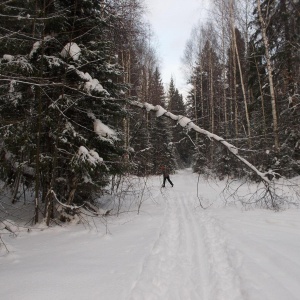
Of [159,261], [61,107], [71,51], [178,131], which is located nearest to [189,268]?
[159,261]

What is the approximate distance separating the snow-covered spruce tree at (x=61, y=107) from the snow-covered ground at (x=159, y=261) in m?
1.32

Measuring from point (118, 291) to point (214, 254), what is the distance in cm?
189

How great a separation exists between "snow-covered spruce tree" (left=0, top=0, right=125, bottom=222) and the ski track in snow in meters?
2.36

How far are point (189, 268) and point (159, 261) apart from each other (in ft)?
1.65

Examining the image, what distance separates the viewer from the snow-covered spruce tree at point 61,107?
6.00 m

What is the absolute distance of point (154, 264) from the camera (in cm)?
409

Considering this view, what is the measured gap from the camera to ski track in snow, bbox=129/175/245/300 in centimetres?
325

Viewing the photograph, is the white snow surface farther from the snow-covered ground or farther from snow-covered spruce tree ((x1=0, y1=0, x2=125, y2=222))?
the snow-covered ground

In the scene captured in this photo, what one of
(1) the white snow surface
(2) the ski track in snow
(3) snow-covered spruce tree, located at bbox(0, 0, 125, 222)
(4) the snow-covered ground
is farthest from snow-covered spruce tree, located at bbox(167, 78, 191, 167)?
(1) the white snow surface

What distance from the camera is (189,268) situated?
3953 mm

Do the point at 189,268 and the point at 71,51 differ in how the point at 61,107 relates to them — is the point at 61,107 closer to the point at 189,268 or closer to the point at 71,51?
the point at 71,51

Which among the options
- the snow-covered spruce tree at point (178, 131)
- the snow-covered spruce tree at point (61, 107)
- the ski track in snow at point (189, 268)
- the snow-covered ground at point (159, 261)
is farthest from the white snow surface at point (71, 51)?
the ski track in snow at point (189, 268)

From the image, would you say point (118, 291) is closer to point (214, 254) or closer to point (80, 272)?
point (80, 272)

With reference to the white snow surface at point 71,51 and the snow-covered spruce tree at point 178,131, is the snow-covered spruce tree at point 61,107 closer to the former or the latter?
the white snow surface at point 71,51
